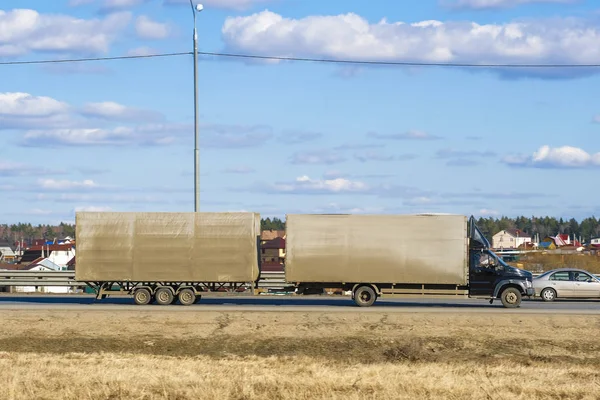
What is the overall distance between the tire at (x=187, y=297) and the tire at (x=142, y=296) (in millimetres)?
1102

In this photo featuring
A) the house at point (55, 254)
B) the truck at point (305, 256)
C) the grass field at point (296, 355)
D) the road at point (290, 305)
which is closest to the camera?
the grass field at point (296, 355)

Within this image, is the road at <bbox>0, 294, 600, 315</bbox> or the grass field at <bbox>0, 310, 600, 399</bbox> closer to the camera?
the grass field at <bbox>0, 310, 600, 399</bbox>

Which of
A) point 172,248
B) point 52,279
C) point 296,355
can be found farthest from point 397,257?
point 52,279

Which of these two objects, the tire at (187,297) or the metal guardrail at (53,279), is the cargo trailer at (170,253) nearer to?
the tire at (187,297)

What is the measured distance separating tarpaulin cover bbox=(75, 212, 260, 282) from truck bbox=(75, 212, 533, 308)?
3 centimetres

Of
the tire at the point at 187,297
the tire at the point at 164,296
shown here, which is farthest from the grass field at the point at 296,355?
the tire at the point at 187,297

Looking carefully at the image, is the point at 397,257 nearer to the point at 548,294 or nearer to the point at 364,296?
the point at 364,296

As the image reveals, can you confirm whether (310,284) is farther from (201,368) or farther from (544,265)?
(544,265)

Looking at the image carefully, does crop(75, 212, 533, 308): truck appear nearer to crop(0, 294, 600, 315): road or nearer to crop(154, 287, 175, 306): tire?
crop(154, 287, 175, 306): tire

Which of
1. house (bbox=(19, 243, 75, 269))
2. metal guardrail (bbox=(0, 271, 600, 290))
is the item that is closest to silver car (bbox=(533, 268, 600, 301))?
metal guardrail (bbox=(0, 271, 600, 290))

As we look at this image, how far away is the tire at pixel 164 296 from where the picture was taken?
110 feet

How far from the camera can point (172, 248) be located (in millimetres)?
33469

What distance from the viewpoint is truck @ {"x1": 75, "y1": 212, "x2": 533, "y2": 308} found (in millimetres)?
32719

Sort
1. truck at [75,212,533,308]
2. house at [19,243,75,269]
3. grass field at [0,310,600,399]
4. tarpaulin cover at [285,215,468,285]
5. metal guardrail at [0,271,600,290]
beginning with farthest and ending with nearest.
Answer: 1. house at [19,243,75,269]
2. metal guardrail at [0,271,600,290]
3. truck at [75,212,533,308]
4. tarpaulin cover at [285,215,468,285]
5. grass field at [0,310,600,399]
